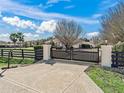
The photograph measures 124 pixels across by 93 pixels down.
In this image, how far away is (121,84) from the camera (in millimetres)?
8672

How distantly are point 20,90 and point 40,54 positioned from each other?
29.3 feet

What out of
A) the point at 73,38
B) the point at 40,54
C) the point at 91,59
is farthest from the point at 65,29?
the point at 91,59

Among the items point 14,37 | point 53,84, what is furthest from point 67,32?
point 14,37

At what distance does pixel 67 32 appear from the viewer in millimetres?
44062

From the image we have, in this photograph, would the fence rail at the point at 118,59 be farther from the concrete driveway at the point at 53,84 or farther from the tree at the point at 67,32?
the tree at the point at 67,32

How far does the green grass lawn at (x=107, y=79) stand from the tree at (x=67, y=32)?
32764 millimetres

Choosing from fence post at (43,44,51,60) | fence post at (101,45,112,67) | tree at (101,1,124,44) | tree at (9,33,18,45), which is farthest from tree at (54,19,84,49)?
tree at (9,33,18,45)

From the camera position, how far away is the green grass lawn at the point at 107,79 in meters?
7.86

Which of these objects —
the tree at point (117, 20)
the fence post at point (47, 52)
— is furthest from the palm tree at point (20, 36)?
the fence post at point (47, 52)

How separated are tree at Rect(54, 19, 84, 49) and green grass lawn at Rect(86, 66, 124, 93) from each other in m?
32.8

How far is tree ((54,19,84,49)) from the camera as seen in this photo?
4403cm

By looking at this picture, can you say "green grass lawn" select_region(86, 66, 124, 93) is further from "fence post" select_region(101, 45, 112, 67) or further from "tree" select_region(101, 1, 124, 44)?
"tree" select_region(101, 1, 124, 44)

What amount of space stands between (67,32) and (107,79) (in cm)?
3522

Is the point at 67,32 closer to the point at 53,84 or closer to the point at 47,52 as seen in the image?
the point at 47,52
